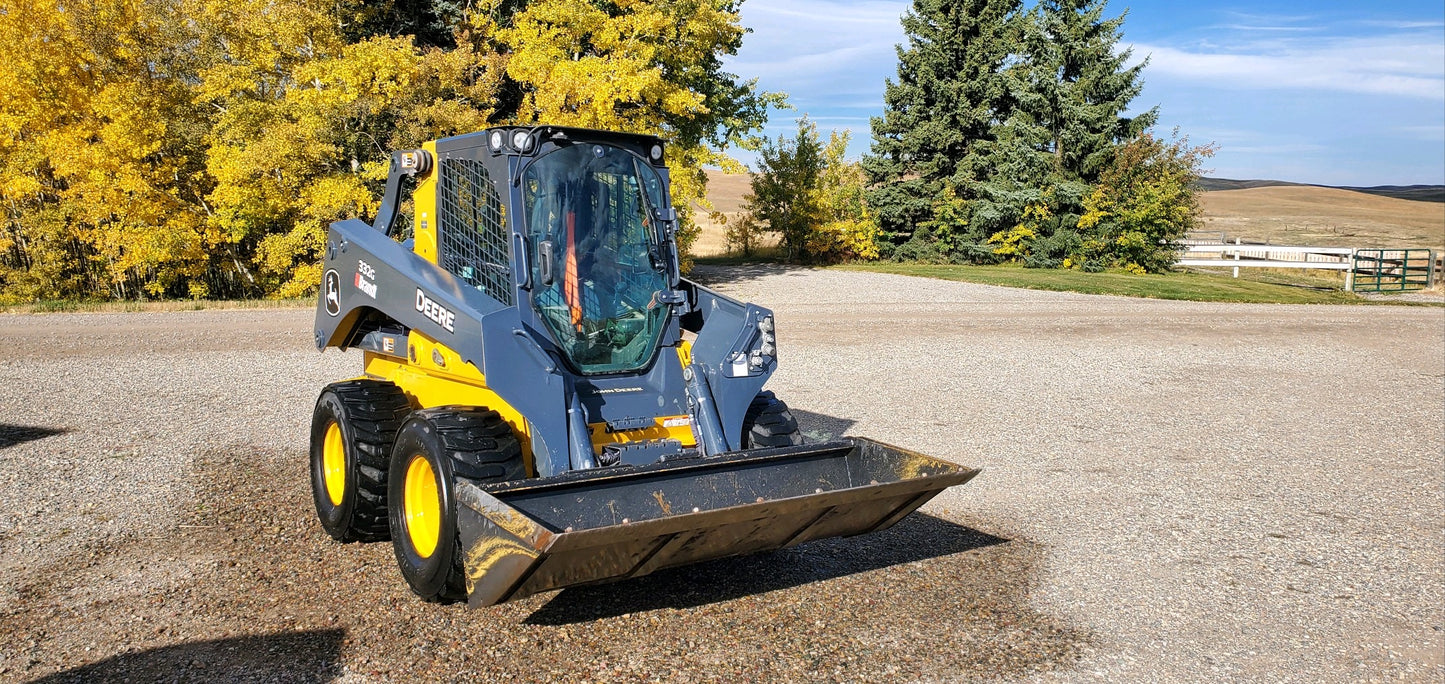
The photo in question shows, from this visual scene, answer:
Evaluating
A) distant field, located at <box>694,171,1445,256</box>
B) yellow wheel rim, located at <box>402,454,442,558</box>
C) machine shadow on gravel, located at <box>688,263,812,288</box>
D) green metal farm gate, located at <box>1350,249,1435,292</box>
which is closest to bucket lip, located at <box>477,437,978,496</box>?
→ yellow wheel rim, located at <box>402,454,442,558</box>

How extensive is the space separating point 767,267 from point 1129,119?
12708 millimetres

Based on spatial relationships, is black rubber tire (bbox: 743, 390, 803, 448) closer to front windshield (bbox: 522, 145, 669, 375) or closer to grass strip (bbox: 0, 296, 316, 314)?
front windshield (bbox: 522, 145, 669, 375)

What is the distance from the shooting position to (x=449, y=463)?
4910 mm

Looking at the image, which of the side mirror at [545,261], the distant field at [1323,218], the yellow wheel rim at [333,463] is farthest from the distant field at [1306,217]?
the side mirror at [545,261]

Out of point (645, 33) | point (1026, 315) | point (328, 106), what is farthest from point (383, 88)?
point (1026, 315)

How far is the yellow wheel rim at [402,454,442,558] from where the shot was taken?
531cm

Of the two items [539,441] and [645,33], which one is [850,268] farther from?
[539,441]

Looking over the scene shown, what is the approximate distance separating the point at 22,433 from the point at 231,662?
6243 millimetres

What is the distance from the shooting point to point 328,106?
19484 mm

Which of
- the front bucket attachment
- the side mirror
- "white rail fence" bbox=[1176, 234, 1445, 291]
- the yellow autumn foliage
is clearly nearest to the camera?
the front bucket attachment

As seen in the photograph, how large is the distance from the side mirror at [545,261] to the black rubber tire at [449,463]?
2.57 ft

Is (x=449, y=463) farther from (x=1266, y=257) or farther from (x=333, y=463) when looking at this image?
(x=1266, y=257)

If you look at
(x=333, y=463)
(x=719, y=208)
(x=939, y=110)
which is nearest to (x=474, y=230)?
(x=333, y=463)

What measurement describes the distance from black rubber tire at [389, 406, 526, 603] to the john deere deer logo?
1787 millimetres
